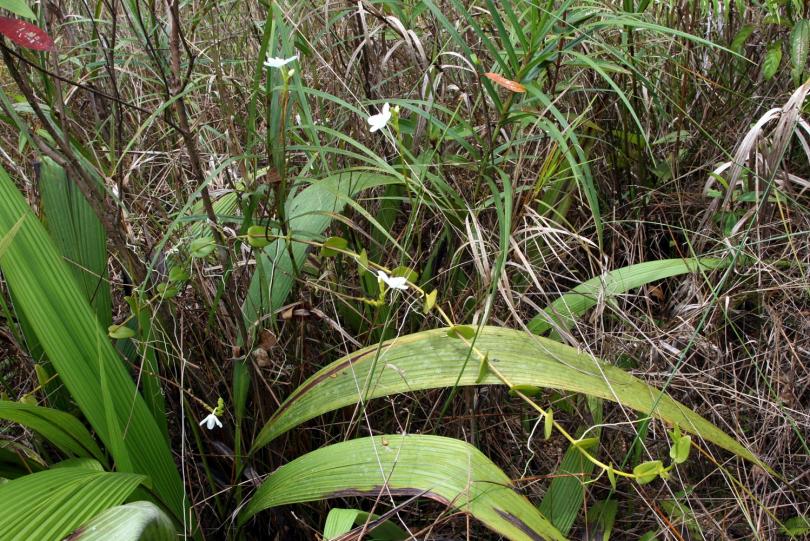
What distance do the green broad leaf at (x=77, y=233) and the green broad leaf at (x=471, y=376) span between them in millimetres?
341

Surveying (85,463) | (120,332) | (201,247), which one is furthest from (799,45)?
(85,463)

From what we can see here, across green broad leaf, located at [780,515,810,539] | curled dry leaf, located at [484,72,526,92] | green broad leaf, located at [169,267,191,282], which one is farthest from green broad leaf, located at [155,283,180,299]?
green broad leaf, located at [780,515,810,539]

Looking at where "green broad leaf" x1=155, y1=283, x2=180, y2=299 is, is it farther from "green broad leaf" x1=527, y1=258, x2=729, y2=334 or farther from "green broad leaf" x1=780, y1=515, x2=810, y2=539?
"green broad leaf" x1=780, y1=515, x2=810, y2=539

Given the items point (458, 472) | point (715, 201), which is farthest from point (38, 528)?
point (715, 201)

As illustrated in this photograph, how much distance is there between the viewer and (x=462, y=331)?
94cm

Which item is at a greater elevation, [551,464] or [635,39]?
[635,39]

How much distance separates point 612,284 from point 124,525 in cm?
77

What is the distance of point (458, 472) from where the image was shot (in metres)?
0.87

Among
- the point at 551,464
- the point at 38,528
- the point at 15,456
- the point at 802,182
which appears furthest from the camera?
the point at 802,182

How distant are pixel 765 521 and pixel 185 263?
897 millimetres

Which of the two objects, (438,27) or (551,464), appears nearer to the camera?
(551,464)

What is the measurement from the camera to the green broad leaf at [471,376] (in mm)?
942

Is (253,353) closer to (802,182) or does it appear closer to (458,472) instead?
(458,472)

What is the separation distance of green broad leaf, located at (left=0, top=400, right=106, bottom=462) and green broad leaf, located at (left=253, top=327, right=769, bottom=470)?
23 cm
